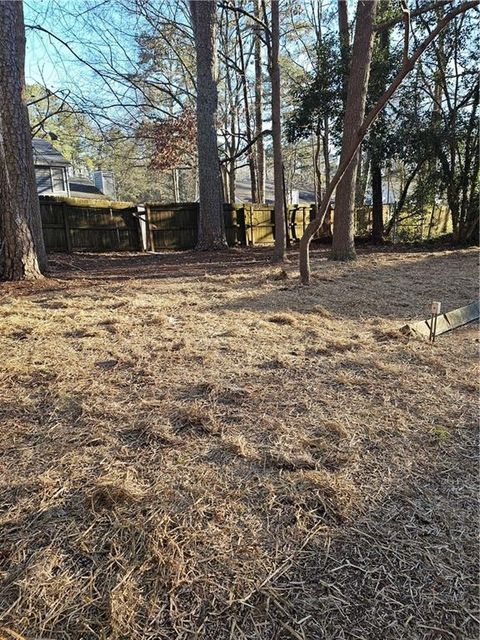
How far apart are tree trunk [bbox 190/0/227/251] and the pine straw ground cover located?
6.72 meters

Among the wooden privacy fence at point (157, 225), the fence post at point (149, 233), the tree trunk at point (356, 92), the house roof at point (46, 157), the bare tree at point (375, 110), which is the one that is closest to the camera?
the bare tree at point (375, 110)

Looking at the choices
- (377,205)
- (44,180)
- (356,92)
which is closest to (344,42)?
(377,205)

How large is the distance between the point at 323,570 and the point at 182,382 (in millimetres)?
1301

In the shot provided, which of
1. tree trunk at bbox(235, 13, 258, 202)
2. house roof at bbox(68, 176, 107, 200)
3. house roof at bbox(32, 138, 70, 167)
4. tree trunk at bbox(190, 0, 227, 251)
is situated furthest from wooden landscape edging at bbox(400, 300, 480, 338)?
house roof at bbox(68, 176, 107, 200)

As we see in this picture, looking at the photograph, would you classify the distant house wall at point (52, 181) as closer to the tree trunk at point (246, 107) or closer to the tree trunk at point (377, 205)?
the tree trunk at point (246, 107)

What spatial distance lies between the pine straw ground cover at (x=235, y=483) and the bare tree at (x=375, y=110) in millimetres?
2003

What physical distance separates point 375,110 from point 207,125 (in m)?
5.78

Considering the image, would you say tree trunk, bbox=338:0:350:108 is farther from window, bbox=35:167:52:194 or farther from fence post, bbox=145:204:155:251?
window, bbox=35:167:52:194

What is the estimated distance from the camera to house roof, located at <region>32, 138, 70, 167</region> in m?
16.6

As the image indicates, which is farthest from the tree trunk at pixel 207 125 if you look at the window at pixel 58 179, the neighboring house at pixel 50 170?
the window at pixel 58 179

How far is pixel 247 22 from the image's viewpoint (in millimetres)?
13023

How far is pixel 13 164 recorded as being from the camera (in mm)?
4699

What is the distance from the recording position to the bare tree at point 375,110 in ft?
11.1

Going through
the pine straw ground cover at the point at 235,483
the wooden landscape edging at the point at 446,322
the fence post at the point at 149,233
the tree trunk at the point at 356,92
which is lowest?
the pine straw ground cover at the point at 235,483
